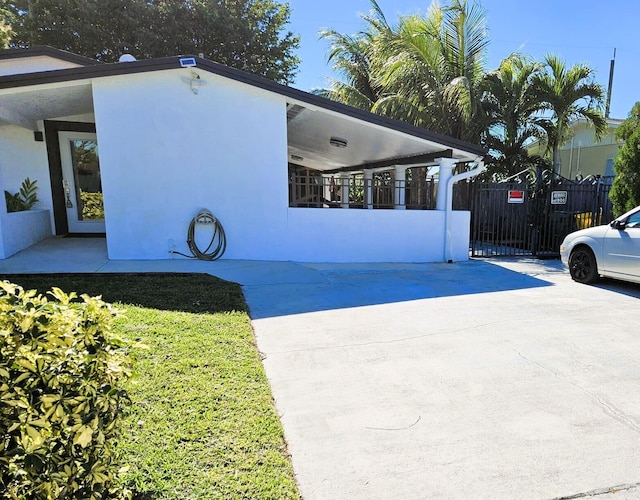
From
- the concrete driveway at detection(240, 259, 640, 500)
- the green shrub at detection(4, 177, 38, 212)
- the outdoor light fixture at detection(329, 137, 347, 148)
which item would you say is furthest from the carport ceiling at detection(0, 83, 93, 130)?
the outdoor light fixture at detection(329, 137, 347, 148)

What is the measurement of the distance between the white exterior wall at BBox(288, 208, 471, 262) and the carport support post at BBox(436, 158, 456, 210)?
224mm

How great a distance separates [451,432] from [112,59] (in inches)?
899

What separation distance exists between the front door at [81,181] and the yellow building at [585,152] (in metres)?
19.6

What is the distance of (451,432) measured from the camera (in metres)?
2.87

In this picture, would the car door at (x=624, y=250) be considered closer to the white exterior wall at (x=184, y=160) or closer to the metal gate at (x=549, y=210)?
the metal gate at (x=549, y=210)

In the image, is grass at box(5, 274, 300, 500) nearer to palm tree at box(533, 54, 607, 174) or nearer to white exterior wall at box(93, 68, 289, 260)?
white exterior wall at box(93, 68, 289, 260)

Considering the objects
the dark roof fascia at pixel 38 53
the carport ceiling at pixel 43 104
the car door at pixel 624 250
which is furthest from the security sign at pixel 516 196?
the dark roof fascia at pixel 38 53

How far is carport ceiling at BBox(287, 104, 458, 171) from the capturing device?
926cm

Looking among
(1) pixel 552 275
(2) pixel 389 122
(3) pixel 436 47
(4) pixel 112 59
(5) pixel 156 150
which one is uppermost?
(4) pixel 112 59

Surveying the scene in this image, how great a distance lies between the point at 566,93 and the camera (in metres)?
13.6

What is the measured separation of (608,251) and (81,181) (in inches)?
459

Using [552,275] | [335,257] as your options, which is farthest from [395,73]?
[552,275]

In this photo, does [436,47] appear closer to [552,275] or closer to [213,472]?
[552,275]

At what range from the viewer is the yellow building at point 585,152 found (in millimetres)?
20422
